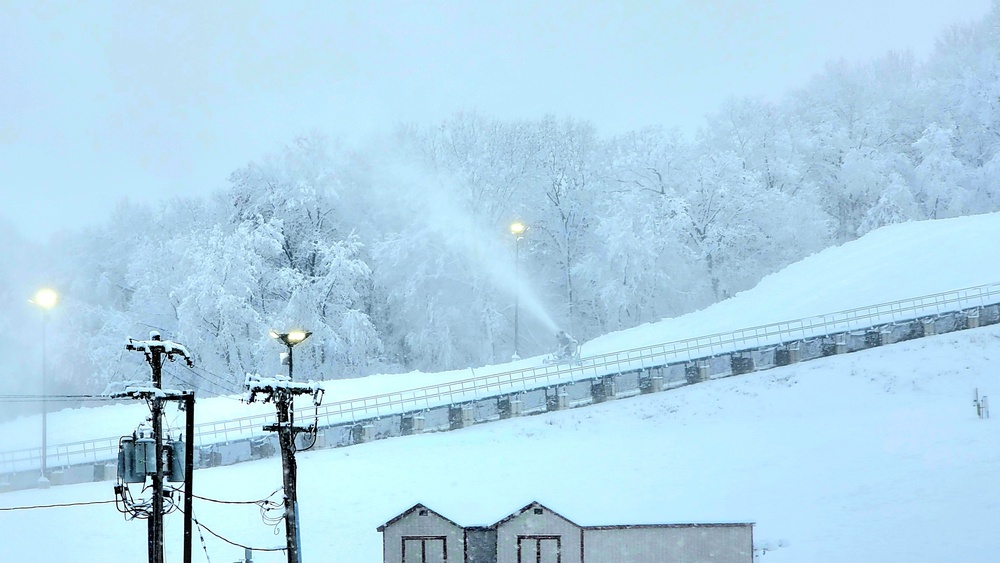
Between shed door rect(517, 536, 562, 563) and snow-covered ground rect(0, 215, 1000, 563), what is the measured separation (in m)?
0.84

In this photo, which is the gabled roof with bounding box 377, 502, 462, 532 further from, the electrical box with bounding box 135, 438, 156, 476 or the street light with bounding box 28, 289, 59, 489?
the street light with bounding box 28, 289, 59, 489

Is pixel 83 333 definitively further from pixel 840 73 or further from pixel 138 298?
pixel 840 73

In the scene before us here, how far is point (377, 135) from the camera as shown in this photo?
6969 centimetres

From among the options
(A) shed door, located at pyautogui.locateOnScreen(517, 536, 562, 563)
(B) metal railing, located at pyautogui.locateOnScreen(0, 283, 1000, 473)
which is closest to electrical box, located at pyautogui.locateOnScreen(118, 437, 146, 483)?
(A) shed door, located at pyautogui.locateOnScreen(517, 536, 562, 563)

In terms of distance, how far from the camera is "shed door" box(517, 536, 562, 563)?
2458cm

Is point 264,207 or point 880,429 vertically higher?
point 264,207

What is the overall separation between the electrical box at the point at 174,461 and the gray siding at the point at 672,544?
10001 mm

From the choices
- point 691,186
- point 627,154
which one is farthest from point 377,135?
point 691,186

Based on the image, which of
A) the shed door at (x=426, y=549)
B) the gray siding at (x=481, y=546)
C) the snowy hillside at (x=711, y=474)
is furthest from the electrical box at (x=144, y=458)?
the snowy hillside at (x=711, y=474)

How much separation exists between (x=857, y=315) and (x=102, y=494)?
3371cm

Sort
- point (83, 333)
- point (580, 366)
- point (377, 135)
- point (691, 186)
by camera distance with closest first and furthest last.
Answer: point (580, 366) < point (83, 333) < point (691, 186) < point (377, 135)

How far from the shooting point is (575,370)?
44.8 metres

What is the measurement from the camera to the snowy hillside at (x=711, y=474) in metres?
28.1

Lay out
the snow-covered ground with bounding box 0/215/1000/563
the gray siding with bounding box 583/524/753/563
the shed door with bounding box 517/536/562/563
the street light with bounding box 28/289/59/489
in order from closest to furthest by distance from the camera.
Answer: the gray siding with bounding box 583/524/753/563, the shed door with bounding box 517/536/562/563, the snow-covered ground with bounding box 0/215/1000/563, the street light with bounding box 28/289/59/489
